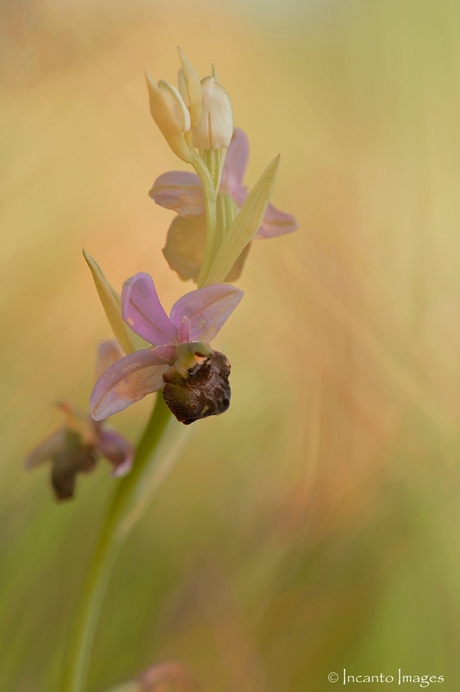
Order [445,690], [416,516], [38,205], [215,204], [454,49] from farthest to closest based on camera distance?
[454,49] < [38,205] < [416,516] < [445,690] < [215,204]

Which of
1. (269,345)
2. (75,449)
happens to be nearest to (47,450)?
(75,449)

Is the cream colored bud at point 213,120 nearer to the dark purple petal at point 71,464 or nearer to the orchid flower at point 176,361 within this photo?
the orchid flower at point 176,361

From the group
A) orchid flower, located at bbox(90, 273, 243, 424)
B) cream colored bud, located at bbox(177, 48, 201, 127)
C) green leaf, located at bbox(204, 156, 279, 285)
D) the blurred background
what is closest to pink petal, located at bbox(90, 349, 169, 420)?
orchid flower, located at bbox(90, 273, 243, 424)

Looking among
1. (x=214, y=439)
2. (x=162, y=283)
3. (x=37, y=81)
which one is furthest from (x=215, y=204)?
(x=37, y=81)

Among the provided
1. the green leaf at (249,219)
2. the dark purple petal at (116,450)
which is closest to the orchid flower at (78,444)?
the dark purple petal at (116,450)

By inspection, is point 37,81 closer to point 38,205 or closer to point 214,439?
point 38,205

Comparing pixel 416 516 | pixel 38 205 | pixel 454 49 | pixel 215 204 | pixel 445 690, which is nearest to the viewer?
pixel 215 204
